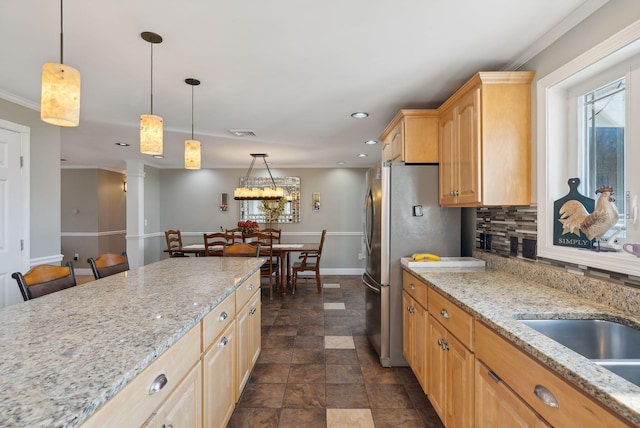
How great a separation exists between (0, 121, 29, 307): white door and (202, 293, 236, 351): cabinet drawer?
2295mm

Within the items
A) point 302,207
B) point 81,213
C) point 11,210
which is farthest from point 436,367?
point 81,213

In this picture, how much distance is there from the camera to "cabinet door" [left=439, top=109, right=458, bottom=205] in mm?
2384

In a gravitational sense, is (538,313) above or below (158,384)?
above

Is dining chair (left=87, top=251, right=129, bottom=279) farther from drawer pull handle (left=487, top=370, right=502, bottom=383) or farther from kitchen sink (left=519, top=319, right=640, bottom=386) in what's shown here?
kitchen sink (left=519, top=319, right=640, bottom=386)

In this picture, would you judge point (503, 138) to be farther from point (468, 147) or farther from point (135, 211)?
point (135, 211)

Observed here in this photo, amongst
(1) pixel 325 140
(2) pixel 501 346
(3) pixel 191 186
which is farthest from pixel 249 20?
(3) pixel 191 186

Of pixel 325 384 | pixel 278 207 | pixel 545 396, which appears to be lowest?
pixel 325 384

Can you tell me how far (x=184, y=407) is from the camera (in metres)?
1.20

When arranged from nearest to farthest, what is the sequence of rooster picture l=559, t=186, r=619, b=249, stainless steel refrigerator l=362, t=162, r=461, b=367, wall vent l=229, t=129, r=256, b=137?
rooster picture l=559, t=186, r=619, b=249
stainless steel refrigerator l=362, t=162, r=461, b=367
wall vent l=229, t=129, r=256, b=137

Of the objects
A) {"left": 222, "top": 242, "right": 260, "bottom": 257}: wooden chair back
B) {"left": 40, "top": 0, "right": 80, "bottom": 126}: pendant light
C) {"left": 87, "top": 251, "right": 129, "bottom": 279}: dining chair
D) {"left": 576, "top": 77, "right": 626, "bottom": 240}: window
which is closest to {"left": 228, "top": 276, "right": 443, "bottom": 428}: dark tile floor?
{"left": 222, "top": 242, "right": 260, "bottom": 257}: wooden chair back

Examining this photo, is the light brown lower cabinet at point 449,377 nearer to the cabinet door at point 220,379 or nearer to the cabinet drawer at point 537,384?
the cabinet drawer at point 537,384

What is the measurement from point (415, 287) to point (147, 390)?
1.78 meters

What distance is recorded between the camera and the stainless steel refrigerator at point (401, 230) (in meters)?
2.64

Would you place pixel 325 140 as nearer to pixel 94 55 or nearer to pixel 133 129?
pixel 133 129
